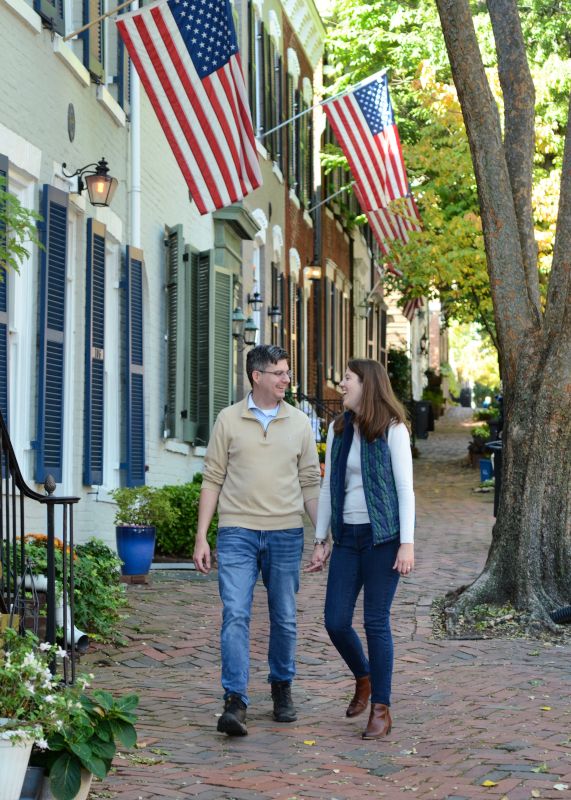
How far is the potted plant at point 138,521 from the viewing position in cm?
1215

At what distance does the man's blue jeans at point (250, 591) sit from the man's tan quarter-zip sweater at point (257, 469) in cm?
7

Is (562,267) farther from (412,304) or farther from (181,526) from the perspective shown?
(412,304)

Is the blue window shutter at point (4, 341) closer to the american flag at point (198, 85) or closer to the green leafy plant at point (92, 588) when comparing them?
the green leafy plant at point (92, 588)

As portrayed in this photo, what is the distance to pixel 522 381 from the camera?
1057 cm

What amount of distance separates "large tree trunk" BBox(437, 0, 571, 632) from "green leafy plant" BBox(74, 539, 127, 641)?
2.37 meters

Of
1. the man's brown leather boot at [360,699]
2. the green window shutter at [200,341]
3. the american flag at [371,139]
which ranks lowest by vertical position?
the man's brown leather boot at [360,699]

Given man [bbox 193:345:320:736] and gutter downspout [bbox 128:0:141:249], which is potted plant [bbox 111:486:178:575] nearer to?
gutter downspout [bbox 128:0:141:249]

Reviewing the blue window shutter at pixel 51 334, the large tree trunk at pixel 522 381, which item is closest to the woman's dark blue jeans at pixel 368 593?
the large tree trunk at pixel 522 381

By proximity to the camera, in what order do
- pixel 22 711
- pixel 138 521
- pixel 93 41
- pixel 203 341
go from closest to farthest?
pixel 22 711 < pixel 93 41 < pixel 138 521 < pixel 203 341

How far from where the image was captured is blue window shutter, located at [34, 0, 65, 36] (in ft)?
35.3

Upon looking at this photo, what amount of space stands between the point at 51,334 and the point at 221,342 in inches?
233

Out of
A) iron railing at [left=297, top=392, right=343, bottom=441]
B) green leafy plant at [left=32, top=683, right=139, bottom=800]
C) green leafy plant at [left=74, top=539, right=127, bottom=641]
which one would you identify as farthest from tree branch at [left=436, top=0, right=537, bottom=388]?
iron railing at [left=297, top=392, right=343, bottom=441]

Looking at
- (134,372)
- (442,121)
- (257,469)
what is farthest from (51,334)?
(442,121)

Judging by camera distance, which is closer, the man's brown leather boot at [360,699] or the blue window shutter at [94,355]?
the man's brown leather boot at [360,699]
